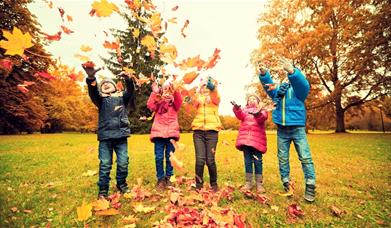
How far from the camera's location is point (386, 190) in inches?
203

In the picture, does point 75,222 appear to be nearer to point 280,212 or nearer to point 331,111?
point 280,212

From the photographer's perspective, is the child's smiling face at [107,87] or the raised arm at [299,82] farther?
the child's smiling face at [107,87]

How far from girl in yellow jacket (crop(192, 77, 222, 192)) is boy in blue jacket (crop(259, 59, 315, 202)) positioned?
987 millimetres

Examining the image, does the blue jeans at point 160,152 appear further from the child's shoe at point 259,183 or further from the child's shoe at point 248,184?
the child's shoe at point 259,183

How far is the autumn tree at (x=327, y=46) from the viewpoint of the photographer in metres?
21.5

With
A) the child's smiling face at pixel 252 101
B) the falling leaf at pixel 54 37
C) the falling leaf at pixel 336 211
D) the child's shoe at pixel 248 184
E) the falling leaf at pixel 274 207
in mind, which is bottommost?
the falling leaf at pixel 336 211

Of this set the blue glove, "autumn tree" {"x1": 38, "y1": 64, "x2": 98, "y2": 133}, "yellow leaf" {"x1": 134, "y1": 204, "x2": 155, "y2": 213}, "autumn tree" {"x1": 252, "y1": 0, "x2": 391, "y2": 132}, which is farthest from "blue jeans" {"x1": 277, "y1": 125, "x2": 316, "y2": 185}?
"autumn tree" {"x1": 38, "y1": 64, "x2": 98, "y2": 133}

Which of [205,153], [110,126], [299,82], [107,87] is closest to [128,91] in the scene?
[107,87]

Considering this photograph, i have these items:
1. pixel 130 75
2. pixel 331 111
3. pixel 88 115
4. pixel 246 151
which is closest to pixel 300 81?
pixel 246 151

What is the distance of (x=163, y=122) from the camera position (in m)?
4.96

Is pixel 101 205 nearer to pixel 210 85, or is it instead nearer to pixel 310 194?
pixel 210 85

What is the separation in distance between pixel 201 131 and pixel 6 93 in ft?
83.8

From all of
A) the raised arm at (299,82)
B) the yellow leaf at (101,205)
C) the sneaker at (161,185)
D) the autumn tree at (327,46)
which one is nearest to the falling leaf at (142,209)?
the yellow leaf at (101,205)

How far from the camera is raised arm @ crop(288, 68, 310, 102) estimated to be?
4.25 m
